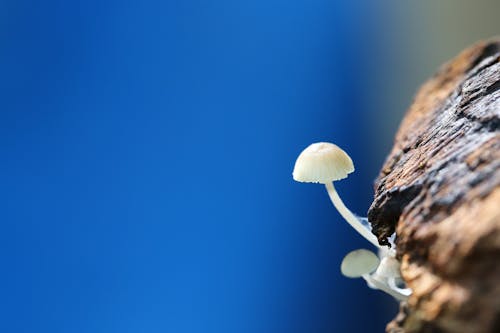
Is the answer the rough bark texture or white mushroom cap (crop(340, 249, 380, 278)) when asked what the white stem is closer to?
white mushroom cap (crop(340, 249, 380, 278))

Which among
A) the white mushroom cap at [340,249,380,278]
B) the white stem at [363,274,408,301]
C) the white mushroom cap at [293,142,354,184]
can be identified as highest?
the white mushroom cap at [293,142,354,184]

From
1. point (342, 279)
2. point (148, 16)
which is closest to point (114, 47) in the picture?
point (148, 16)

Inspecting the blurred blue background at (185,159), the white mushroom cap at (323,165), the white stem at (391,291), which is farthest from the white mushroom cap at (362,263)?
the blurred blue background at (185,159)

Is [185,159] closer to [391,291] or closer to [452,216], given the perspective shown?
[391,291]

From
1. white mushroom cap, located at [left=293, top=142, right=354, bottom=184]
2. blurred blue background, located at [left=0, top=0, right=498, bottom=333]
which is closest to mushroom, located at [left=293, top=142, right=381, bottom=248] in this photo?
white mushroom cap, located at [left=293, top=142, right=354, bottom=184]

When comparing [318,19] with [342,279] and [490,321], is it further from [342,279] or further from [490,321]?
[490,321]

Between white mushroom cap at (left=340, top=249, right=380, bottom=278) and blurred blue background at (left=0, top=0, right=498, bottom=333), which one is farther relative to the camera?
blurred blue background at (left=0, top=0, right=498, bottom=333)

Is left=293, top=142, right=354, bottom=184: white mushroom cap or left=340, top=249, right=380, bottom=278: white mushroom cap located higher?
left=293, top=142, right=354, bottom=184: white mushroom cap
